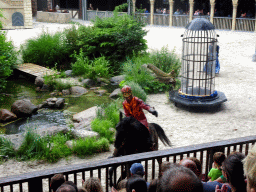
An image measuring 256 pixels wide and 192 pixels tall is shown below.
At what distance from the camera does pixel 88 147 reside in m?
6.57

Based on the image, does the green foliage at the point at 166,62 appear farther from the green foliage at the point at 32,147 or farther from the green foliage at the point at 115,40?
the green foliage at the point at 32,147

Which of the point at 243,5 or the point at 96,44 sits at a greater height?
the point at 243,5

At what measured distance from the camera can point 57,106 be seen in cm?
996

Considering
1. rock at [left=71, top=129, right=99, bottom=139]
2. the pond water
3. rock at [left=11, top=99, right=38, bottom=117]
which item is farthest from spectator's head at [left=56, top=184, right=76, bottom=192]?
rock at [left=11, top=99, right=38, bottom=117]

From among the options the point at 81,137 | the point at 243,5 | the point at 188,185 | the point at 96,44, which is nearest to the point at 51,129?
the point at 81,137

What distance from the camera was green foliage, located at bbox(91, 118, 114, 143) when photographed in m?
7.17

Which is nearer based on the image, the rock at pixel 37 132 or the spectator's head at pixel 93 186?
the spectator's head at pixel 93 186

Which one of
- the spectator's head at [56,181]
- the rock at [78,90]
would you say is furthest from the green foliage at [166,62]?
the spectator's head at [56,181]

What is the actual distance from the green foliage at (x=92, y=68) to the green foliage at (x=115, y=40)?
344 mm

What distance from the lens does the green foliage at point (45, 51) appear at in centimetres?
1445

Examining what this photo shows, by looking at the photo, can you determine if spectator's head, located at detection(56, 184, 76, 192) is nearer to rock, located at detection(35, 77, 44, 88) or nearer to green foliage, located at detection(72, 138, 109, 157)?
green foliage, located at detection(72, 138, 109, 157)

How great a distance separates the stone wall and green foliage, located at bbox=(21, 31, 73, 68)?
39.4 ft

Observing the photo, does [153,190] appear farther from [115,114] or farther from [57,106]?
Answer: [57,106]

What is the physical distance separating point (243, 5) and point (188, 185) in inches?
1109
